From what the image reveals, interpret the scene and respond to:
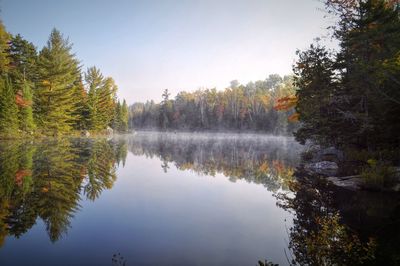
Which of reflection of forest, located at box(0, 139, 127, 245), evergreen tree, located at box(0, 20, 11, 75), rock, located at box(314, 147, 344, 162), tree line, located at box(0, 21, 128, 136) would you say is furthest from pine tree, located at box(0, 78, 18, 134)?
rock, located at box(314, 147, 344, 162)

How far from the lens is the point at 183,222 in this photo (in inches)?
274

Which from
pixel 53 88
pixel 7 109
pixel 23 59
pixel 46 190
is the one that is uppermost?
pixel 23 59

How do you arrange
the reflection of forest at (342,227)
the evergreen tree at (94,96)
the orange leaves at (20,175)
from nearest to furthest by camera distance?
the reflection of forest at (342,227)
the orange leaves at (20,175)
the evergreen tree at (94,96)

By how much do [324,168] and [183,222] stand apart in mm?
12858

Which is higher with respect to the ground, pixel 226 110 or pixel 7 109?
pixel 226 110

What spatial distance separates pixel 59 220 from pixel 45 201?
1.58 meters

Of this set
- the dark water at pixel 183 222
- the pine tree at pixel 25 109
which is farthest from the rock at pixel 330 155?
the pine tree at pixel 25 109

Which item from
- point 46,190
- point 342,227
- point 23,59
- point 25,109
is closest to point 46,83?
point 23,59

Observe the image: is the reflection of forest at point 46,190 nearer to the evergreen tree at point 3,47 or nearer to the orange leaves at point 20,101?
the orange leaves at point 20,101

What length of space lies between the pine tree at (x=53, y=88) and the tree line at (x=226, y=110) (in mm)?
54123

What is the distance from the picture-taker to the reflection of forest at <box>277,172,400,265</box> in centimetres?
497

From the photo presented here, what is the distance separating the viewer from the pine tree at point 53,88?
36.7 metres

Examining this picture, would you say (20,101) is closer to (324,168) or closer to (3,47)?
(3,47)

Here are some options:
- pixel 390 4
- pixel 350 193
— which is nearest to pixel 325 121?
pixel 350 193
